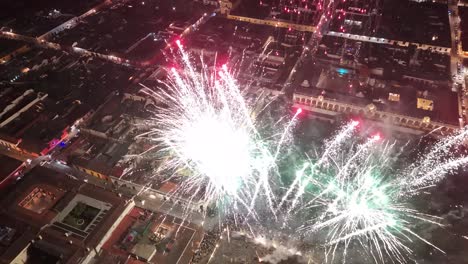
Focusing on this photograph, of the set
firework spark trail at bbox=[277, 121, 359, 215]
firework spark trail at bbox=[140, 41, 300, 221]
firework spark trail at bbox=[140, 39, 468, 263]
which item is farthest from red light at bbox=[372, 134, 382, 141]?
firework spark trail at bbox=[140, 41, 300, 221]

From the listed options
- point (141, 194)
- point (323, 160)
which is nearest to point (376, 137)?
point (323, 160)

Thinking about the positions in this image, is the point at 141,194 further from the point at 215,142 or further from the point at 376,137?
the point at 376,137

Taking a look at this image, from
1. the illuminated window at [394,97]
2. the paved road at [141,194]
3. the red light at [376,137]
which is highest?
the illuminated window at [394,97]

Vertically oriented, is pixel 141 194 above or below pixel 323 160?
below

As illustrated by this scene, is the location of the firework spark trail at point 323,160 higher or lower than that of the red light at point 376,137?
lower

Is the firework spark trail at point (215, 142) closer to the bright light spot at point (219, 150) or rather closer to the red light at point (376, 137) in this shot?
the bright light spot at point (219, 150)

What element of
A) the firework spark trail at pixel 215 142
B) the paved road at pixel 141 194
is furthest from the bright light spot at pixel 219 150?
the paved road at pixel 141 194

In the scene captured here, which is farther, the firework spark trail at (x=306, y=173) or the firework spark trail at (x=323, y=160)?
the firework spark trail at (x=323, y=160)

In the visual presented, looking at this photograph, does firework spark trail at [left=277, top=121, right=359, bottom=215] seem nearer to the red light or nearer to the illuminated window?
the red light

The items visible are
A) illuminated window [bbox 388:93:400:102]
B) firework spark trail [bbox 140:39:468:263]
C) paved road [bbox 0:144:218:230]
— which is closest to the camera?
firework spark trail [bbox 140:39:468:263]

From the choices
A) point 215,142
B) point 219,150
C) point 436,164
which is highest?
point 436,164

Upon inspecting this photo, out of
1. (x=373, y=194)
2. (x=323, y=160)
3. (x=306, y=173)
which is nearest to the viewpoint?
(x=373, y=194)
